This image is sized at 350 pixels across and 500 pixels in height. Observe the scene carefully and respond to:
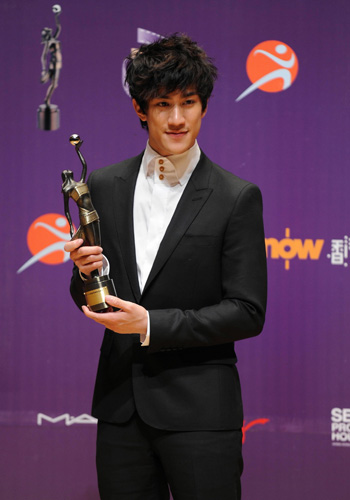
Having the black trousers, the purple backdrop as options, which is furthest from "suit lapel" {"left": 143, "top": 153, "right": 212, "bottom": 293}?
the purple backdrop

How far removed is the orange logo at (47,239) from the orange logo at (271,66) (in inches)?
38.5

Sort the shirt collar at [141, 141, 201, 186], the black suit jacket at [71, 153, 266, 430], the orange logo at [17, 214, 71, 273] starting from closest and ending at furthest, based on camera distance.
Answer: the black suit jacket at [71, 153, 266, 430]
the shirt collar at [141, 141, 201, 186]
the orange logo at [17, 214, 71, 273]

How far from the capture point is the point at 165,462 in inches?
61.9

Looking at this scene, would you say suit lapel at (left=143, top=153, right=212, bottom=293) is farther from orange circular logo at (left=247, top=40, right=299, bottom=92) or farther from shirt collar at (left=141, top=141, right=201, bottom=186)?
orange circular logo at (left=247, top=40, right=299, bottom=92)

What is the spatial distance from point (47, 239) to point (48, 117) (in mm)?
516

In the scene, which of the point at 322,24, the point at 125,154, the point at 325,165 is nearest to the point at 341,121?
the point at 325,165

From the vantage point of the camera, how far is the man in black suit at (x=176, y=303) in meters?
1.55

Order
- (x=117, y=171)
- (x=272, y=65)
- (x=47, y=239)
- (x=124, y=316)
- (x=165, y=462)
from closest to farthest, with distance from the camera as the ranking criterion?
(x=124, y=316), (x=165, y=462), (x=117, y=171), (x=272, y=65), (x=47, y=239)

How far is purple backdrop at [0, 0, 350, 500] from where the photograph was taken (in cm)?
272

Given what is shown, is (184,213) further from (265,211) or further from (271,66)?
(271,66)

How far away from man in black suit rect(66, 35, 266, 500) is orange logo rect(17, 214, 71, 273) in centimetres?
117

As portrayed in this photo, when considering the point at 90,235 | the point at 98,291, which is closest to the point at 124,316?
the point at 98,291

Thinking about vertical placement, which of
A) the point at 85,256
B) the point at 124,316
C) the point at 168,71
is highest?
the point at 168,71

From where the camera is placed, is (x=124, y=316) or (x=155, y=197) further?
(x=155, y=197)
